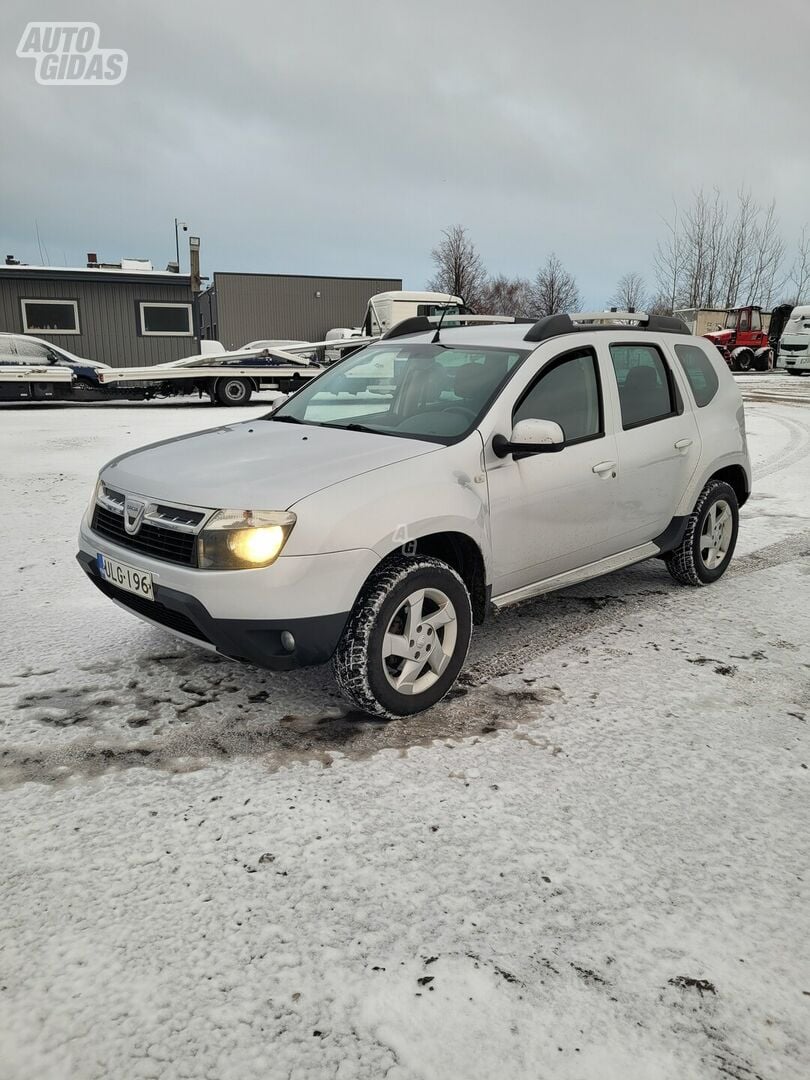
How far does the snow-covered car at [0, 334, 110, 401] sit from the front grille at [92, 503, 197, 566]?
1535cm

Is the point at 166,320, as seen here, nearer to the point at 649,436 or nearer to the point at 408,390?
the point at 408,390

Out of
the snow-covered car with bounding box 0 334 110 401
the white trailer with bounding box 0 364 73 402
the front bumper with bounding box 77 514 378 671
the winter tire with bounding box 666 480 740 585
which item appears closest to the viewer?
the front bumper with bounding box 77 514 378 671

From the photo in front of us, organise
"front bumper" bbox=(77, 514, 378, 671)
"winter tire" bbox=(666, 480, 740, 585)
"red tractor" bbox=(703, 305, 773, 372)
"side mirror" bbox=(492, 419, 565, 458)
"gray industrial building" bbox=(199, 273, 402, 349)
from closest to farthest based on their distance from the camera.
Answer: "front bumper" bbox=(77, 514, 378, 671) < "side mirror" bbox=(492, 419, 565, 458) < "winter tire" bbox=(666, 480, 740, 585) < "red tractor" bbox=(703, 305, 773, 372) < "gray industrial building" bbox=(199, 273, 402, 349)

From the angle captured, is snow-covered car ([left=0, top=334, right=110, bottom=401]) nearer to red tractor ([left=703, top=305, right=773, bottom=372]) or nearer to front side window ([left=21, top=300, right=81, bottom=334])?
front side window ([left=21, top=300, right=81, bottom=334])

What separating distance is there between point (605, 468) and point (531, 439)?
33.1 inches

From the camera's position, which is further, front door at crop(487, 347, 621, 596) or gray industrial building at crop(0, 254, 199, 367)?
gray industrial building at crop(0, 254, 199, 367)

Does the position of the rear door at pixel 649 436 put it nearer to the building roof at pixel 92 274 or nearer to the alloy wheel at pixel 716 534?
the alloy wheel at pixel 716 534

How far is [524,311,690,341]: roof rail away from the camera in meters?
4.10

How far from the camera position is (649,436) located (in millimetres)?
4508

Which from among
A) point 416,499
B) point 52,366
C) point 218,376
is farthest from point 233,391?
point 416,499

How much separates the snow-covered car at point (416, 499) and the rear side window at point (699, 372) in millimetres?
25

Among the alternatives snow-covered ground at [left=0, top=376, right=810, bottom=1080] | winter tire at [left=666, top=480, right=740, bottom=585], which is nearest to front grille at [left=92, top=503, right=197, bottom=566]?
snow-covered ground at [left=0, top=376, right=810, bottom=1080]

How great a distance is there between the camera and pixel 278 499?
Answer: 301cm

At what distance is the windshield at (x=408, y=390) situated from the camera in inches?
148
